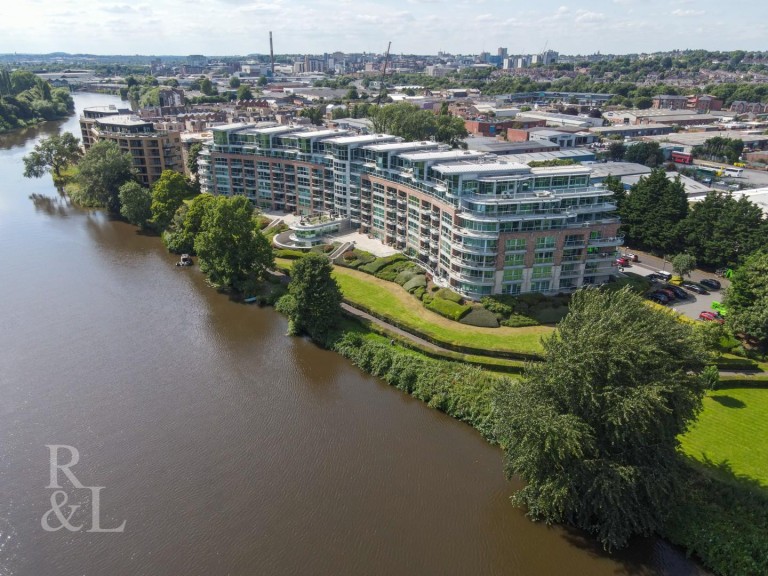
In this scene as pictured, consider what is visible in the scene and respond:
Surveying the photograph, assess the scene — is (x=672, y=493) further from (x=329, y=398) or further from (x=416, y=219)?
(x=416, y=219)

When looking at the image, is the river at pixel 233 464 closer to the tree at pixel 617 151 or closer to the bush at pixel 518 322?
the bush at pixel 518 322

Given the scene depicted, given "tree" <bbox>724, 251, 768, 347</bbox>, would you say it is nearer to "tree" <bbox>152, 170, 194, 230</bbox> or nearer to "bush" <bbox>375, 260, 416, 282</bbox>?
"bush" <bbox>375, 260, 416, 282</bbox>

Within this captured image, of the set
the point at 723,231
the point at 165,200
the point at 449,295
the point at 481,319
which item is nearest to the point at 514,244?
the point at 449,295

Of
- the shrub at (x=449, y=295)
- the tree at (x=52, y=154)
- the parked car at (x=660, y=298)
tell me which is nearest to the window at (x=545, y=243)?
the shrub at (x=449, y=295)

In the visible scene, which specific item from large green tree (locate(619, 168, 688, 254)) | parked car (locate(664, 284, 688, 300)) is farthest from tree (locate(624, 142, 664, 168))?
parked car (locate(664, 284, 688, 300))

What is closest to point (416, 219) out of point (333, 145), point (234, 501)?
point (333, 145)

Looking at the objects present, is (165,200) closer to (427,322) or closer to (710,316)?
(427,322)

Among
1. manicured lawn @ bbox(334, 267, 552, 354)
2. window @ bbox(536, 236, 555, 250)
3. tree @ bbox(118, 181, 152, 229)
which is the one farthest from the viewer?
tree @ bbox(118, 181, 152, 229)
